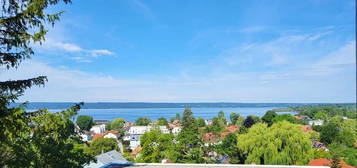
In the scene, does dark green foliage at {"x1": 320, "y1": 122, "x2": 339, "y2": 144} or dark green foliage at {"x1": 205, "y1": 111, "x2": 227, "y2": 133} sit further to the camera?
dark green foliage at {"x1": 205, "y1": 111, "x2": 227, "y2": 133}

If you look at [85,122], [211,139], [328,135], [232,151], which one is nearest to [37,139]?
[232,151]

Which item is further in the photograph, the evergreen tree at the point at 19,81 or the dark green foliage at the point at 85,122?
the dark green foliage at the point at 85,122

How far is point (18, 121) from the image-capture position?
488 cm

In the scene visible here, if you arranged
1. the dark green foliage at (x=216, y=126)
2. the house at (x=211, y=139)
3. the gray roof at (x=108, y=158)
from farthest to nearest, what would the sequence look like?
1. the dark green foliage at (x=216, y=126)
2. the house at (x=211, y=139)
3. the gray roof at (x=108, y=158)

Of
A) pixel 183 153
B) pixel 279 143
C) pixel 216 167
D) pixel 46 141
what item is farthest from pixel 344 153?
pixel 46 141

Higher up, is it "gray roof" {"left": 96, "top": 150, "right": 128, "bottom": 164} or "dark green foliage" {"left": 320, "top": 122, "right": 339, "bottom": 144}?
"gray roof" {"left": 96, "top": 150, "right": 128, "bottom": 164}

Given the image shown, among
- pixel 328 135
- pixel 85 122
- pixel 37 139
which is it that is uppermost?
pixel 37 139

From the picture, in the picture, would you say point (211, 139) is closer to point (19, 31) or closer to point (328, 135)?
point (328, 135)

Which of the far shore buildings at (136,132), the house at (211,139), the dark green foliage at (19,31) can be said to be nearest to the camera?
the dark green foliage at (19,31)

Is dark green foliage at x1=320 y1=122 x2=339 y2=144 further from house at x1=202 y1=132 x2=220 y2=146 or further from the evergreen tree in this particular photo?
the evergreen tree

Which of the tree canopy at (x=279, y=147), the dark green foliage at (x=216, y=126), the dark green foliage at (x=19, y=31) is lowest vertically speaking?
the dark green foliage at (x=216, y=126)

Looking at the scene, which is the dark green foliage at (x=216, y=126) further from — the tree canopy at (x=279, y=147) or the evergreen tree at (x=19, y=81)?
the evergreen tree at (x=19, y=81)

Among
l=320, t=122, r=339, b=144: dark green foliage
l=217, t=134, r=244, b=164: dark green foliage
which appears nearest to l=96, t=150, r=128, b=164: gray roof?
l=217, t=134, r=244, b=164: dark green foliage

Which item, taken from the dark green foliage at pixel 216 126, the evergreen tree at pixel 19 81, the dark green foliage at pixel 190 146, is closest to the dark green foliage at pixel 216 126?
the dark green foliage at pixel 216 126
